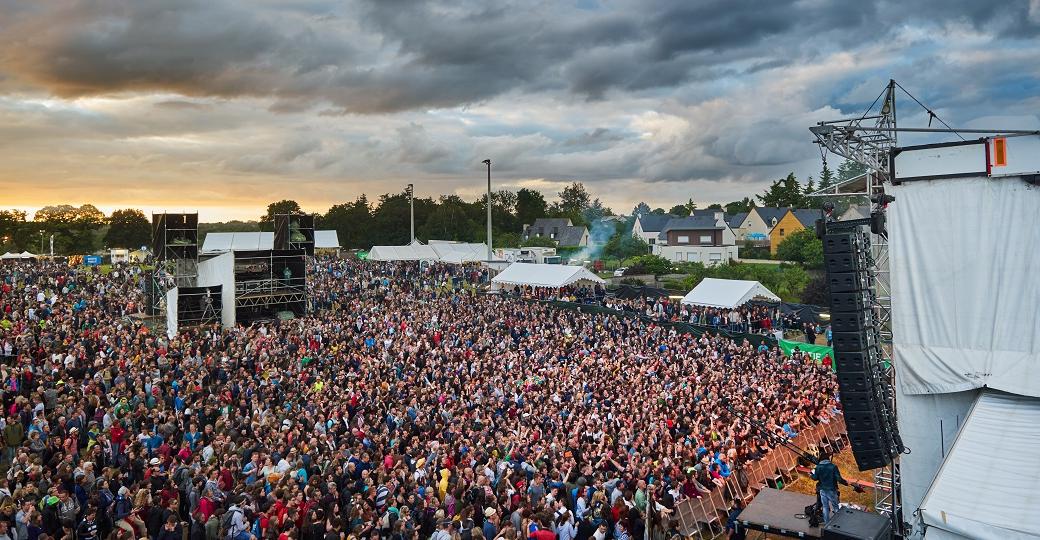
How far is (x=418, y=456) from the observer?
10867 millimetres

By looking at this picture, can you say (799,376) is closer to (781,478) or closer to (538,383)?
(781,478)

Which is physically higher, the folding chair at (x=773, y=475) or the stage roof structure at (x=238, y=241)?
the stage roof structure at (x=238, y=241)

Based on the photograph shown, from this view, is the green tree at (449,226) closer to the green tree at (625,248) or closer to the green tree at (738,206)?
the green tree at (625,248)

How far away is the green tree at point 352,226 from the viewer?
74.8 meters

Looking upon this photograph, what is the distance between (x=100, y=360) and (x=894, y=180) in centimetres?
1661

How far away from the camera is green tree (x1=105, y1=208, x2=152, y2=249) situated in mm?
75312

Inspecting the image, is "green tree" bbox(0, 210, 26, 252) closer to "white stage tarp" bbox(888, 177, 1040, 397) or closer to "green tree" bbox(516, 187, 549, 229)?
"green tree" bbox(516, 187, 549, 229)

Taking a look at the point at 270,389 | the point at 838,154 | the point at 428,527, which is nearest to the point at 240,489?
the point at 428,527

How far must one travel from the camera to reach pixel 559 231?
85188 mm

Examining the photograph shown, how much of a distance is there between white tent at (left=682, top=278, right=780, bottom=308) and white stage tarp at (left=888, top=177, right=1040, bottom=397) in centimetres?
1255

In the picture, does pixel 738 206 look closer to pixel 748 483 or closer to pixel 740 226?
pixel 740 226

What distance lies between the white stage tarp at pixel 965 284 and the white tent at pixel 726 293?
12548mm

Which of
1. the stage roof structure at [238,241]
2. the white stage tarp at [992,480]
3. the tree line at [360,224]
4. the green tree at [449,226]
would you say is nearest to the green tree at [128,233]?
the tree line at [360,224]

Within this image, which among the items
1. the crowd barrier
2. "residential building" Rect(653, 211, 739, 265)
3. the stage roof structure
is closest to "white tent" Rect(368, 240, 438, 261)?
the stage roof structure
